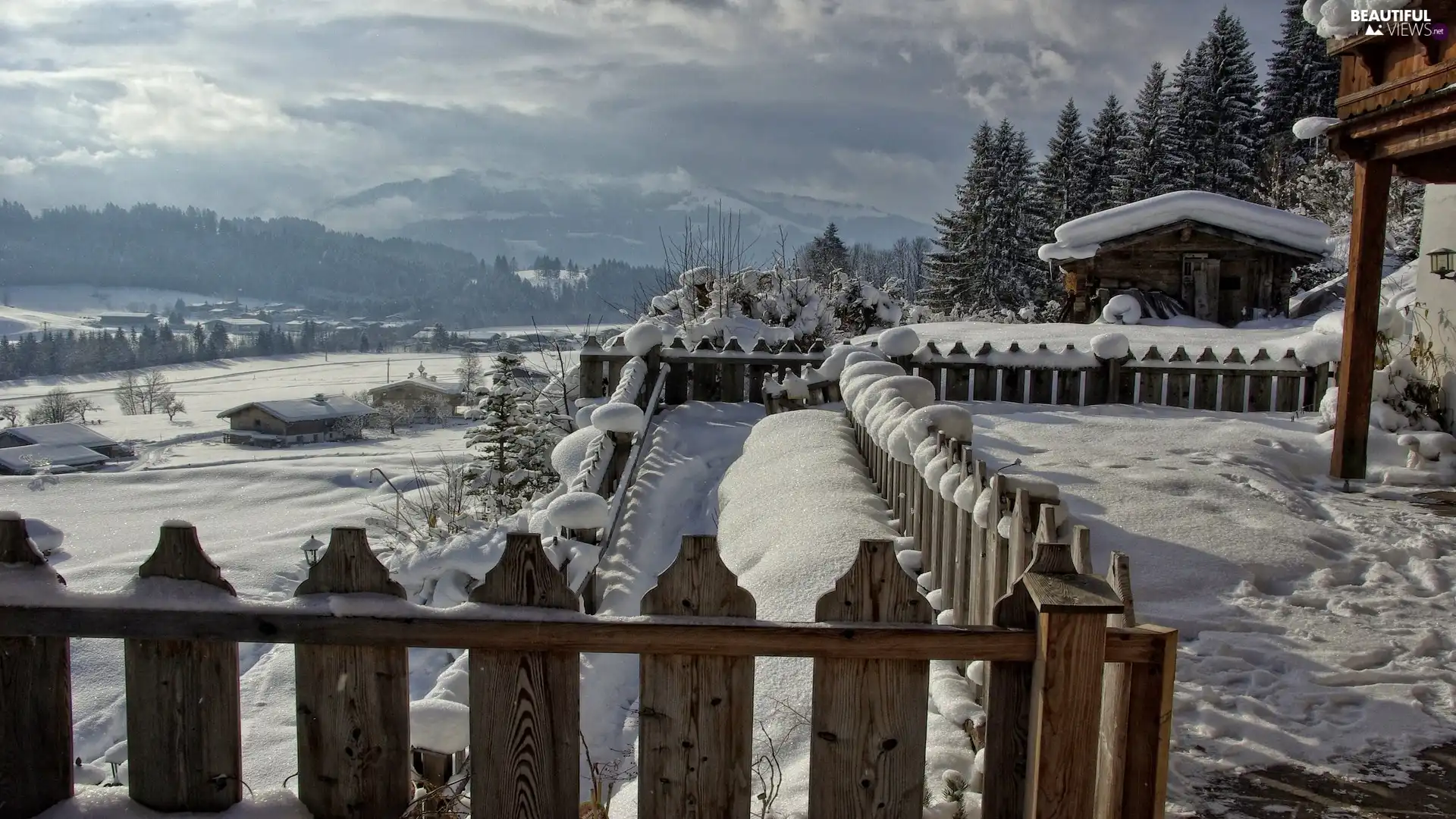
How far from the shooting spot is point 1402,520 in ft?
19.6

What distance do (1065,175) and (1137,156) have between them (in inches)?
127

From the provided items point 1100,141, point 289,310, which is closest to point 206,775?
point 1100,141

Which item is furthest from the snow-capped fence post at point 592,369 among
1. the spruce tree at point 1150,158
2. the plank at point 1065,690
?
the spruce tree at point 1150,158

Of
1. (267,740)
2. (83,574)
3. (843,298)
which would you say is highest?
(843,298)

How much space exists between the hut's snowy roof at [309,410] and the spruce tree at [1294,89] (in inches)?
2340

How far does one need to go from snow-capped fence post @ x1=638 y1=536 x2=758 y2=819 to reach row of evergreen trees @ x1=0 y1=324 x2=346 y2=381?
99813 mm

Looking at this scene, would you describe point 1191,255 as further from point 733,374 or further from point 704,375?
point 704,375

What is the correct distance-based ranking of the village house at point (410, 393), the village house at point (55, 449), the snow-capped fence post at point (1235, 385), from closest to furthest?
the snow-capped fence post at point (1235, 385) → the village house at point (55, 449) → the village house at point (410, 393)

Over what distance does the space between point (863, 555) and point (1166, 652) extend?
0.68 metres

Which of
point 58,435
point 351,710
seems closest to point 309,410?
point 58,435

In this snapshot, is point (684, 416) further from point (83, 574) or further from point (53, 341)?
point (53, 341)

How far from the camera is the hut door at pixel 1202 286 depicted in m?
20.5

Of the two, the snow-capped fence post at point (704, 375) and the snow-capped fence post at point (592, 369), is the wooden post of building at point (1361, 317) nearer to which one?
the snow-capped fence post at point (704, 375)

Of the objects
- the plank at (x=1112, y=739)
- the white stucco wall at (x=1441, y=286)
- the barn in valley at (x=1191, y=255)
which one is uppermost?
the barn in valley at (x=1191, y=255)
